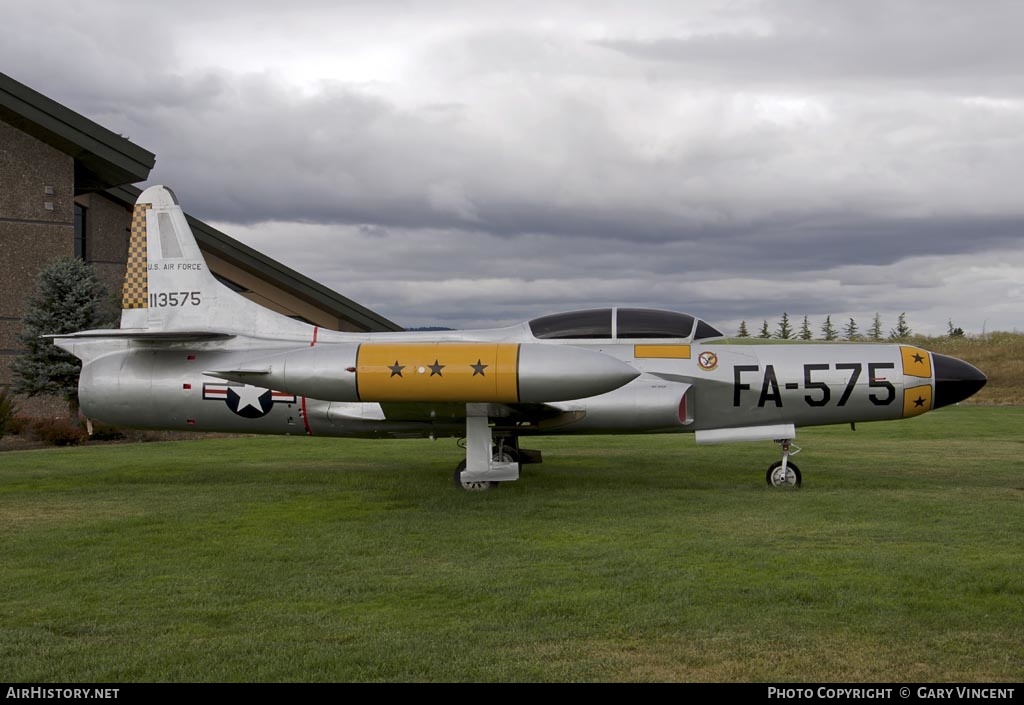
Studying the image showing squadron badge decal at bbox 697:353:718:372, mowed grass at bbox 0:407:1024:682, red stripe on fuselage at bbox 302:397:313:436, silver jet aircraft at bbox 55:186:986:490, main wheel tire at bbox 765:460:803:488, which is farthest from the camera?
red stripe on fuselage at bbox 302:397:313:436

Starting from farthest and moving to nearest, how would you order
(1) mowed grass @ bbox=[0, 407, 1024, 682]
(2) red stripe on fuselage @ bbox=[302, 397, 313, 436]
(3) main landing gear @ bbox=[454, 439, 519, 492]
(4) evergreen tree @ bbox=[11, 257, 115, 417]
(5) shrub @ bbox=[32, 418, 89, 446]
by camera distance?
(4) evergreen tree @ bbox=[11, 257, 115, 417], (5) shrub @ bbox=[32, 418, 89, 446], (2) red stripe on fuselage @ bbox=[302, 397, 313, 436], (3) main landing gear @ bbox=[454, 439, 519, 492], (1) mowed grass @ bbox=[0, 407, 1024, 682]

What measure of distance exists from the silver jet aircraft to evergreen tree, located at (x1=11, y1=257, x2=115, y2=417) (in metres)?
11.5

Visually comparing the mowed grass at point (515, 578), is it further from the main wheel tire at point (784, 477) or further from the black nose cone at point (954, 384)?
the black nose cone at point (954, 384)

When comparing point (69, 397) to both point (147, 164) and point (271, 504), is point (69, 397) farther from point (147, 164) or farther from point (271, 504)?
point (271, 504)

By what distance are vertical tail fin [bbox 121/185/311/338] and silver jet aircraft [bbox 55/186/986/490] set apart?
0.02 metres

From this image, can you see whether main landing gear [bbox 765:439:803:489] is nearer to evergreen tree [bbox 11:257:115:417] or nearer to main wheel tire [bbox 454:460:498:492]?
main wheel tire [bbox 454:460:498:492]

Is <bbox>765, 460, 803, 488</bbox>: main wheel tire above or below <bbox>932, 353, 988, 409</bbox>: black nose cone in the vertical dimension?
below

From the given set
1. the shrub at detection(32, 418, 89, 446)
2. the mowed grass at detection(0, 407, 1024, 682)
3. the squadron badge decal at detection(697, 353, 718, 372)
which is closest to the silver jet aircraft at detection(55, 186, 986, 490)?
the squadron badge decal at detection(697, 353, 718, 372)

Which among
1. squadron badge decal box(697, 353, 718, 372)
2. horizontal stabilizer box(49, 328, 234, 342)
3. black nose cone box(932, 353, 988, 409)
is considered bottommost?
black nose cone box(932, 353, 988, 409)

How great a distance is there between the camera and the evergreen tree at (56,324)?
24172 mm

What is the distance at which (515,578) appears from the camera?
293 inches

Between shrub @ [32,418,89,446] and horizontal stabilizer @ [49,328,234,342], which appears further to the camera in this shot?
shrub @ [32,418,89,446]

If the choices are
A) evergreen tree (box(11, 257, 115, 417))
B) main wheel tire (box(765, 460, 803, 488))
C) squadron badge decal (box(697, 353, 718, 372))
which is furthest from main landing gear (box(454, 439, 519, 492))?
evergreen tree (box(11, 257, 115, 417))

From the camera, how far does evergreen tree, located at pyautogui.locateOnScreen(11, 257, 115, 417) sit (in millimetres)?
24172
